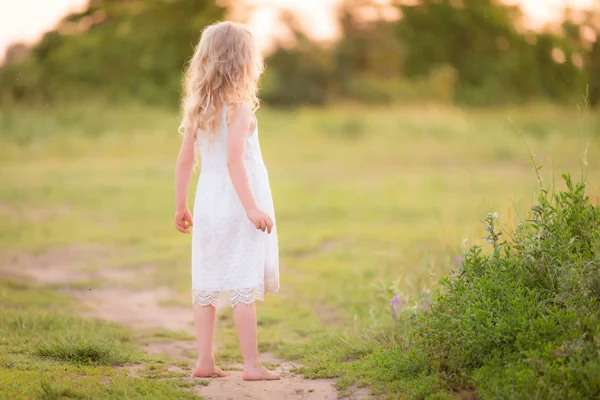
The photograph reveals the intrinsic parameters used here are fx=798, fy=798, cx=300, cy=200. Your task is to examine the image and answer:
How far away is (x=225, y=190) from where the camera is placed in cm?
427

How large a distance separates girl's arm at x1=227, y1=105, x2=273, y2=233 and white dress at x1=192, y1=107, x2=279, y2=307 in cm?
9

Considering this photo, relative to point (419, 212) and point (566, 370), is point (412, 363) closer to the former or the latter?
point (566, 370)

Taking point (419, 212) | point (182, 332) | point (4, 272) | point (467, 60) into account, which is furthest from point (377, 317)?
point (467, 60)

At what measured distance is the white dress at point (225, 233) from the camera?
424 cm

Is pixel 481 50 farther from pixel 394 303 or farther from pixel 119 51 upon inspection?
pixel 394 303

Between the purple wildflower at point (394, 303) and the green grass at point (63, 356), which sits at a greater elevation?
the purple wildflower at point (394, 303)

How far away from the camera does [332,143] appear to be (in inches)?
799

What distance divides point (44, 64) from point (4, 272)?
2017 centimetres

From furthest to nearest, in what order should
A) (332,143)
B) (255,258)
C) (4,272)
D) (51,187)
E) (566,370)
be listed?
(332,143)
(51,187)
(4,272)
(255,258)
(566,370)

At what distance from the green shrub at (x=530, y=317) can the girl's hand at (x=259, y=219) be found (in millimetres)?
921

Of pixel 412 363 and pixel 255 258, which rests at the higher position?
pixel 255 258

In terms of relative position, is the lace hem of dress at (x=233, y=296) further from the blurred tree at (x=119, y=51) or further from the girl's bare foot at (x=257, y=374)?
the blurred tree at (x=119, y=51)

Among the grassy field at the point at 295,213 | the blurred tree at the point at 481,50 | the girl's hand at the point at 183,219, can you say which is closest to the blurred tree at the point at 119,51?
the grassy field at the point at 295,213

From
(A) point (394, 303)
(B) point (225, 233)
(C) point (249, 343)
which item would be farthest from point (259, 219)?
(A) point (394, 303)
